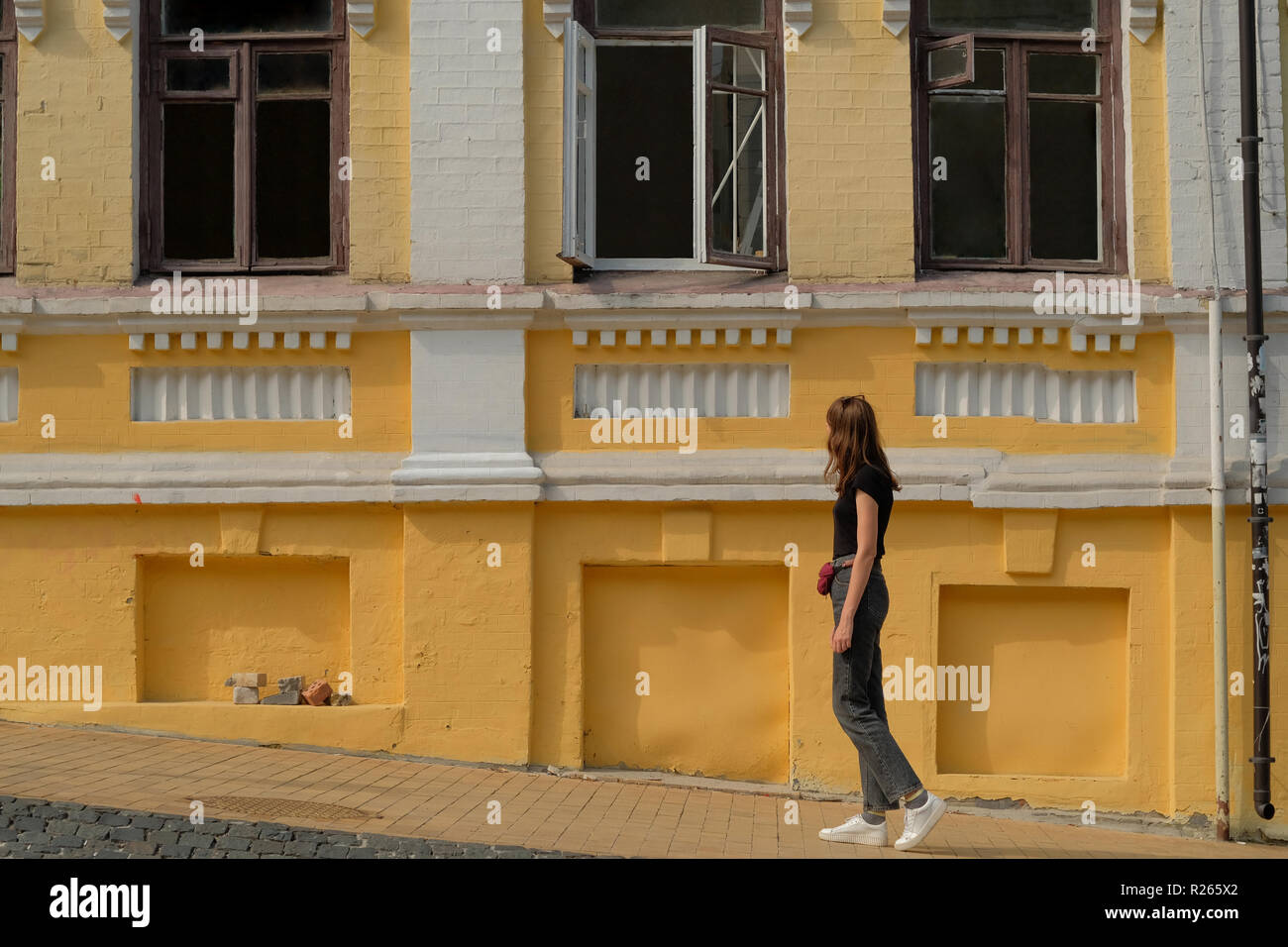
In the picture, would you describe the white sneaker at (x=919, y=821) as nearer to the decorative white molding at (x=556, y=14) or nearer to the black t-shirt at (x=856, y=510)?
the black t-shirt at (x=856, y=510)

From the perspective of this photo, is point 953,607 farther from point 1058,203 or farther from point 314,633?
point 314,633

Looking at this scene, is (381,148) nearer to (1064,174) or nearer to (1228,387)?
(1064,174)

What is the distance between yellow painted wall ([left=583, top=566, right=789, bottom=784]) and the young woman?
2.25 m

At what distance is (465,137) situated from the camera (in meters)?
9.27

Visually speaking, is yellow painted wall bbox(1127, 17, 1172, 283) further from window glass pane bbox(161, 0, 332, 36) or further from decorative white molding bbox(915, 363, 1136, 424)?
window glass pane bbox(161, 0, 332, 36)

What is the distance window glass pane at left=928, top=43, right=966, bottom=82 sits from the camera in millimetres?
9344

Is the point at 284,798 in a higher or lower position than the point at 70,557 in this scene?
lower

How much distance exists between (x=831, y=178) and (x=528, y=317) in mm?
2141

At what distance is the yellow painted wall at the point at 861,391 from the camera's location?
361 inches

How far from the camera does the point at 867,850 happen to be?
6.88 metres

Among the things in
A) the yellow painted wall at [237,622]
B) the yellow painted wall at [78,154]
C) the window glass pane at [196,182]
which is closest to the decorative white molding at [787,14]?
the window glass pane at [196,182]

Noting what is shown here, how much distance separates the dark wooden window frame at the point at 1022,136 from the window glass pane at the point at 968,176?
0.18 feet

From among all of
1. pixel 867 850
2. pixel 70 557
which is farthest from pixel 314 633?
pixel 867 850

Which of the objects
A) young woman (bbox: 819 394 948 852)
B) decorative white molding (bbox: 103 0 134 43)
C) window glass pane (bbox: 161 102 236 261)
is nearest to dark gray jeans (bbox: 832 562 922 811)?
young woman (bbox: 819 394 948 852)
